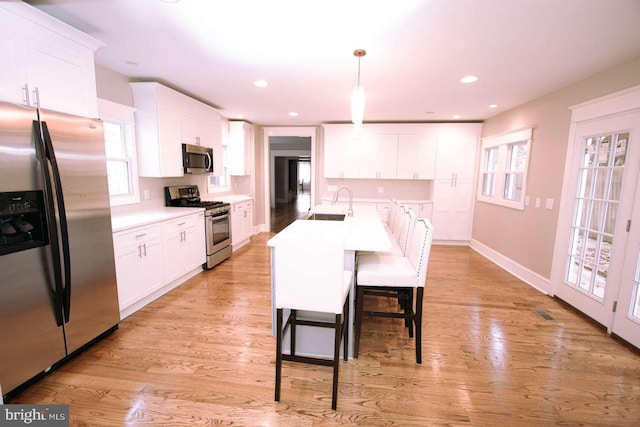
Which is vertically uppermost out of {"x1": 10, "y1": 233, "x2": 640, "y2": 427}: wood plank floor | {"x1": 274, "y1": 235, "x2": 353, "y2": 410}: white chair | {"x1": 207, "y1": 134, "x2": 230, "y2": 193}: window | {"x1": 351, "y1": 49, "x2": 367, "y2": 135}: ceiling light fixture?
{"x1": 351, "y1": 49, "x2": 367, "y2": 135}: ceiling light fixture

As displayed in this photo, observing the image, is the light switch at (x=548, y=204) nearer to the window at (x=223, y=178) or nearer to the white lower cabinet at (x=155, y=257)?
the white lower cabinet at (x=155, y=257)

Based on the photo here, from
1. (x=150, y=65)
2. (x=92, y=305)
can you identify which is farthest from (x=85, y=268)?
(x=150, y=65)

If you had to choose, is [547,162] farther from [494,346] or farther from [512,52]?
[494,346]

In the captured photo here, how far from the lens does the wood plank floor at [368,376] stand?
5.55 ft

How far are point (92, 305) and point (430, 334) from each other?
2810mm

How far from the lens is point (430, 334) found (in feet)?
8.36

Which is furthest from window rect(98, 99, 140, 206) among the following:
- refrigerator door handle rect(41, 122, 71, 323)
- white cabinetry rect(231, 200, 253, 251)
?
white cabinetry rect(231, 200, 253, 251)

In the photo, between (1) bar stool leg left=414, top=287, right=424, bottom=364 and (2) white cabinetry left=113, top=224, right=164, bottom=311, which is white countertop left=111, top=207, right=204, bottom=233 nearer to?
(2) white cabinetry left=113, top=224, right=164, bottom=311

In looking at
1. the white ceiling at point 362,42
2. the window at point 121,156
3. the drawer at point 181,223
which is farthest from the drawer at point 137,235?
the white ceiling at point 362,42

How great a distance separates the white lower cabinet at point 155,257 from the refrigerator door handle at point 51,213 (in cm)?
63

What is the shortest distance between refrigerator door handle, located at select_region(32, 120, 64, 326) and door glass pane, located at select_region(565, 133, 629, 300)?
14.8ft

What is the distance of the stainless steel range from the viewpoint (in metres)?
Answer: 4.01

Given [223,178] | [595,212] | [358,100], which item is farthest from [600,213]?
[223,178]

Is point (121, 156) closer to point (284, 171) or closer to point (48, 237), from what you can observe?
point (48, 237)
